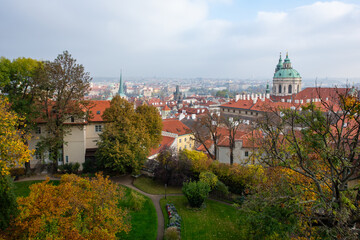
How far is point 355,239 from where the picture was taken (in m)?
7.31

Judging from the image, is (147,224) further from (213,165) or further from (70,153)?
(70,153)

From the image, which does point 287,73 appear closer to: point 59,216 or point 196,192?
point 196,192

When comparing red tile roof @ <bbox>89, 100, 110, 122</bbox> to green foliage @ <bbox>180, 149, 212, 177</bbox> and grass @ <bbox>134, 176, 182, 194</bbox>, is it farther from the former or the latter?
green foliage @ <bbox>180, 149, 212, 177</bbox>

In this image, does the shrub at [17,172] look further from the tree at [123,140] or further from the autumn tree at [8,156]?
the autumn tree at [8,156]

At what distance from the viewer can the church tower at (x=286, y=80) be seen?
103250mm

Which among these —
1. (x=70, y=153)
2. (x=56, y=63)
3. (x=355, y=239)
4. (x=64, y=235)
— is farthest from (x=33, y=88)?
(x=355, y=239)

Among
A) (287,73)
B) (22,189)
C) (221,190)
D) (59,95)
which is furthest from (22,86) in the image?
(287,73)

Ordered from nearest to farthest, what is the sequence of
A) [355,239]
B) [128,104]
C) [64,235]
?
[355,239] < [64,235] < [128,104]

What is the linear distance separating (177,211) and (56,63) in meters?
16.3

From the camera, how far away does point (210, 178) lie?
2091 centimetres

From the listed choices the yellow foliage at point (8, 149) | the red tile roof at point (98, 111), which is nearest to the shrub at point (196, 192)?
the yellow foliage at point (8, 149)

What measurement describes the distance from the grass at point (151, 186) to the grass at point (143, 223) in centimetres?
216

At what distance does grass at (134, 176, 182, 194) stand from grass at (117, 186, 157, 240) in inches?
85.0

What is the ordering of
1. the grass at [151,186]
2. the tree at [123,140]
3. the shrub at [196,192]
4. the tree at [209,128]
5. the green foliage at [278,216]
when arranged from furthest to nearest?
the tree at [209,128]
the grass at [151,186]
the tree at [123,140]
the shrub at [196,192]
the green foliage at [278,216]
